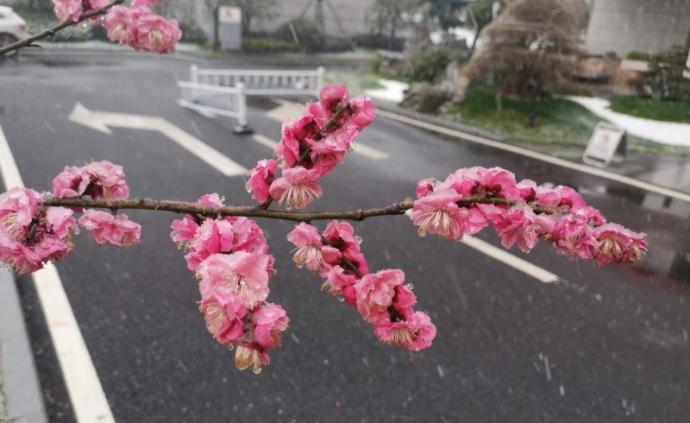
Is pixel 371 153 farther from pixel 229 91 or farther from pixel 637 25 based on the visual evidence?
pixel 637 25

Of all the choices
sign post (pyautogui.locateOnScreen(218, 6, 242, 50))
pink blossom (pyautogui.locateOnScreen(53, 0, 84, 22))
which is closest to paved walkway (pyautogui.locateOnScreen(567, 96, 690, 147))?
pink blossom (pyautogui.locateOnScreen(53, 0, 84, 22))

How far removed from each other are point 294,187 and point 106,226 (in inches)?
26.3

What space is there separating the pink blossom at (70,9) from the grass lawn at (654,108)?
15052mm

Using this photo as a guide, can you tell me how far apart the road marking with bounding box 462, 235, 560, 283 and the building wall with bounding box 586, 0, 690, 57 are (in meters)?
14.6

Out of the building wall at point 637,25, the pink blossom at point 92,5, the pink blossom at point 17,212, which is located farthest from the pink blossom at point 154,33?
the building wall at point 637,25

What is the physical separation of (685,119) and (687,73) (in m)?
3.15

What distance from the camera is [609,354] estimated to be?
438 cm

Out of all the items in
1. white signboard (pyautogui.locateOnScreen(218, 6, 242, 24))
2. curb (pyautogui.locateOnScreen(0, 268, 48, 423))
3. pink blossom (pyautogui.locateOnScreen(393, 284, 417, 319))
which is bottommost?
curb (pyautogui.locateOnScreen(0, 268, 48, 423))

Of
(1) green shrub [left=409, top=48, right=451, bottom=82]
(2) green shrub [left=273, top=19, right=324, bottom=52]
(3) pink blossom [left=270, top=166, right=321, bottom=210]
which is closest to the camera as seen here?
(3) pink blossom [left=270, top=166, right=321, bottom=210]

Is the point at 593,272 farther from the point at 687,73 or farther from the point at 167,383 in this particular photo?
the point at 687,73

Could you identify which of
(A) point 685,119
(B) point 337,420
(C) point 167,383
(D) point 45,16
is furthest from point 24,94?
(A) point 685,119

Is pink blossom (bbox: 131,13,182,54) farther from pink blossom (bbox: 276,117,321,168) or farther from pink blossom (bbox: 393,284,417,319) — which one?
pink blossom (bbox: 393,284,417,319)

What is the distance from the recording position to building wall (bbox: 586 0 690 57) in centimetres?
1695

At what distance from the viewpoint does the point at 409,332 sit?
4.83 feet
